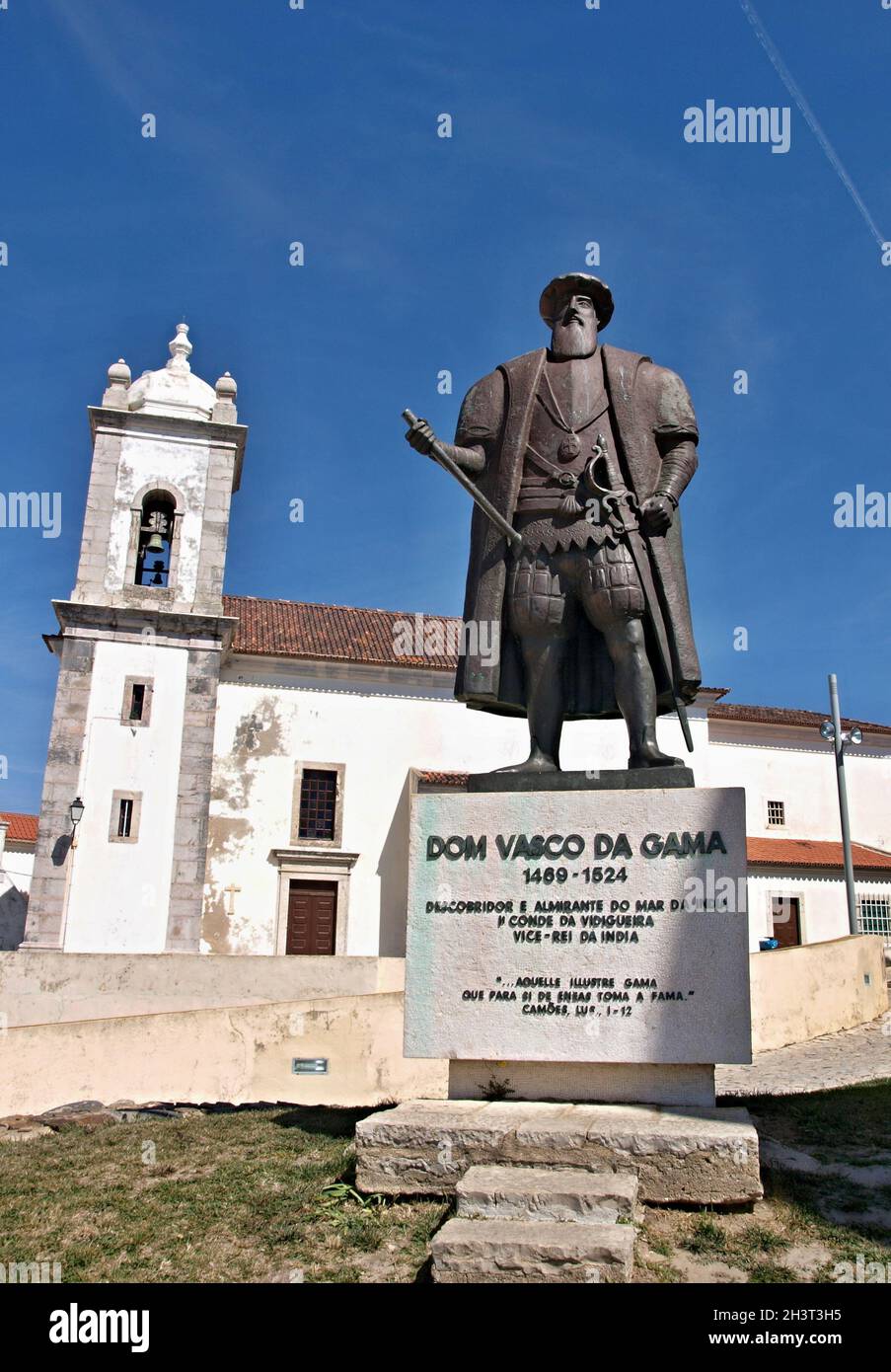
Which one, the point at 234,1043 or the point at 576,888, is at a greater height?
the point at 576,888

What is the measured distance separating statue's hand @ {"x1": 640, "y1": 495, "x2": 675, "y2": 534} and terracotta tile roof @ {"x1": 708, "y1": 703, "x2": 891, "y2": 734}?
2820cm

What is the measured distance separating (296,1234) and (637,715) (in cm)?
279

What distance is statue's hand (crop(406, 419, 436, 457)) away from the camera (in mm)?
5605

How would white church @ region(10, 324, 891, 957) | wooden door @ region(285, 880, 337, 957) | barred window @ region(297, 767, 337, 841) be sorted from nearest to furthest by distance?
white church @ region(10, 324, 891, 957)
wooden door @ region(285, 880, 337, 957)
barred window @ region(297, 767, 337, 841)

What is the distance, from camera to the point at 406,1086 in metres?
10.3

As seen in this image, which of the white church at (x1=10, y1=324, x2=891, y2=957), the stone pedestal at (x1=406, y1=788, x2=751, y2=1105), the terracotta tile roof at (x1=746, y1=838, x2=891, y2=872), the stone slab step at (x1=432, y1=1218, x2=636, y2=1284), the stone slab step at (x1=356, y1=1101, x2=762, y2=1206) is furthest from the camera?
the terracotta tile roof at (x1=746, y1=838, x2=891, y2=872)

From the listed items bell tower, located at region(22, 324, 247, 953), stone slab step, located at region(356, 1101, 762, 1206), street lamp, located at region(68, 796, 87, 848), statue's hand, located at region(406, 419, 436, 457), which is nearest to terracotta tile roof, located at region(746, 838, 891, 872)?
bell tower, located at region(22, 324, 247, 953)

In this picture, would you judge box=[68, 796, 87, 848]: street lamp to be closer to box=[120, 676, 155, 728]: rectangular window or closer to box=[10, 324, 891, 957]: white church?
box=[10, 324, 891, 957]: white church

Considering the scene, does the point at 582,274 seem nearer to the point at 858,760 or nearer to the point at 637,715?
the point at 637,715

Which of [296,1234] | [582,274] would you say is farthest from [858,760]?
[296,1234]

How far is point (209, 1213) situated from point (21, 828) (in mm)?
42492

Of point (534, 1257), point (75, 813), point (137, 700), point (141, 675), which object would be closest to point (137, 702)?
point (137, 700)

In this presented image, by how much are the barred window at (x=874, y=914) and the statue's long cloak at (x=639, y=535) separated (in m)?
26.2

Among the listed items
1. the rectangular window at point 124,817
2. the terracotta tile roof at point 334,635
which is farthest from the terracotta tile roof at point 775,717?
the rectangular window at point 124,817
